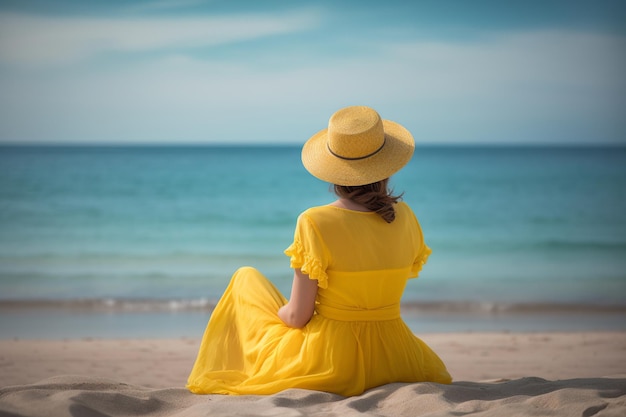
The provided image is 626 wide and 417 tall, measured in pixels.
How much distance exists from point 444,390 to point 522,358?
2074 millimetres

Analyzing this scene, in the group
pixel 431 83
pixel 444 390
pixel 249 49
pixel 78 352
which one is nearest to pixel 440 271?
pixel 78 352

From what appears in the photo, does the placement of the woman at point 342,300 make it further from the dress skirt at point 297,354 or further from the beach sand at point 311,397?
the beach sand at point 311,397

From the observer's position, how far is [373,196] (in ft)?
9.48

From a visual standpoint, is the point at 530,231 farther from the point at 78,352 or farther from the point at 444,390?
the point at 444,390

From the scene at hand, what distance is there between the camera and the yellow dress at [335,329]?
281 centimetres

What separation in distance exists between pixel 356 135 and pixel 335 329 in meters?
0.75

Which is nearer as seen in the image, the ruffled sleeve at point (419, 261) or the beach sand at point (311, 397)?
the beach sand at point (311, 397)

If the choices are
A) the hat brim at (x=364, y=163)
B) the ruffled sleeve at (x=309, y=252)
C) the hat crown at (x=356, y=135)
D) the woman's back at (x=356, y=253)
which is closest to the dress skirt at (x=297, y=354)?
the woman's back at (x=356, y=253)

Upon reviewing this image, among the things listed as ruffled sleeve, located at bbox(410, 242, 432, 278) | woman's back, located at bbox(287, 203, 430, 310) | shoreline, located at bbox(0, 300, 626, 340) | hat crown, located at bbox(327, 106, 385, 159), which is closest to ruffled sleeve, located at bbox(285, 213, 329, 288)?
woman's back, located at bbox(287, 203, 430, 310)

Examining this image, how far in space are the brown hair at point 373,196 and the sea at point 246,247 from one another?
3037mm

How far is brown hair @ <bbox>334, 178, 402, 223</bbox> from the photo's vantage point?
288 cm

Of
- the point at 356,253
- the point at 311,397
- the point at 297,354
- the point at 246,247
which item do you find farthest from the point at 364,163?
the point at 246,247

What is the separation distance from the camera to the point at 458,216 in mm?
15898

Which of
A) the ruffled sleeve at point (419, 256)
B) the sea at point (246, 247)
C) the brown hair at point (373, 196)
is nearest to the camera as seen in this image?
the brown hair at point (373, 196)
